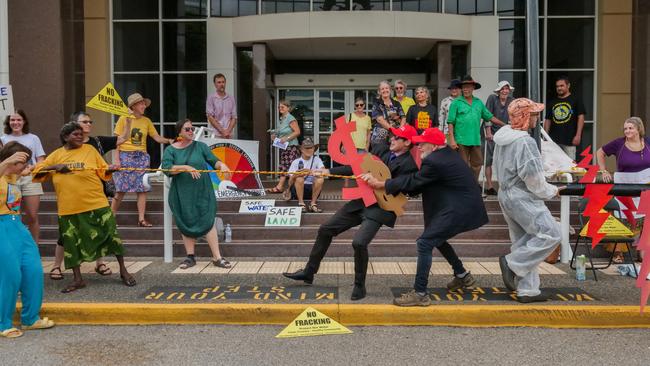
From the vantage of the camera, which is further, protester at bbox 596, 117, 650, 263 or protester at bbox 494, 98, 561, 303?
protester at bbox 596, 117, 650, 263

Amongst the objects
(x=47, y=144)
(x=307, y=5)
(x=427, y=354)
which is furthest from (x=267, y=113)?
(x=427, y=354)

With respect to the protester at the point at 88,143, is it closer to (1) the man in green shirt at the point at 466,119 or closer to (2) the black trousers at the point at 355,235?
(2) the black trousers at the point at 355,235

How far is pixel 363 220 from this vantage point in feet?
20.5

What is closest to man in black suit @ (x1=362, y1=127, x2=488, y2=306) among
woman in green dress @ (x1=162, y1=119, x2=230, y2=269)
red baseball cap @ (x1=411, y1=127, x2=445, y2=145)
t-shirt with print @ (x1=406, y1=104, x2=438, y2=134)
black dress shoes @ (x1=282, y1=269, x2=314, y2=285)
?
red baseball cap @ (x1=411, y1=127, x2=445, y2=145)

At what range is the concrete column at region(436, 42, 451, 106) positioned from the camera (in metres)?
14.3

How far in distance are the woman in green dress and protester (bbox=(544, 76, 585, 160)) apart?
237 inches

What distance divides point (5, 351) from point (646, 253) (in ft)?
17.8

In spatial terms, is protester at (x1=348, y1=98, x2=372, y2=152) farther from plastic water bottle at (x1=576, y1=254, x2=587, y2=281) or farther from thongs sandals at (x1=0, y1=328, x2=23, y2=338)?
thongs sandals at (x1=0, y1=328, x2=23, y2=338)

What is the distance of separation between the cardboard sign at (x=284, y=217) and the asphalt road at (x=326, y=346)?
3223 mm

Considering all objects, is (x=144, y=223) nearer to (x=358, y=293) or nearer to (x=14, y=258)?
(x=14, y=258)

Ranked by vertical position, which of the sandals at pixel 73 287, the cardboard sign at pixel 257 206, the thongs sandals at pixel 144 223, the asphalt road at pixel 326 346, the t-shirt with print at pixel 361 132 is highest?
the t-shirt with print at pixel 361 132

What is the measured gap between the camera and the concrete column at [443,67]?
563 inches

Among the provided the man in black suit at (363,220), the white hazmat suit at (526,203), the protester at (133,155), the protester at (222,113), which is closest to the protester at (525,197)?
the white hazmat suit at (526,203)

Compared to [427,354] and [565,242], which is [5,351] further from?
[565,242]
